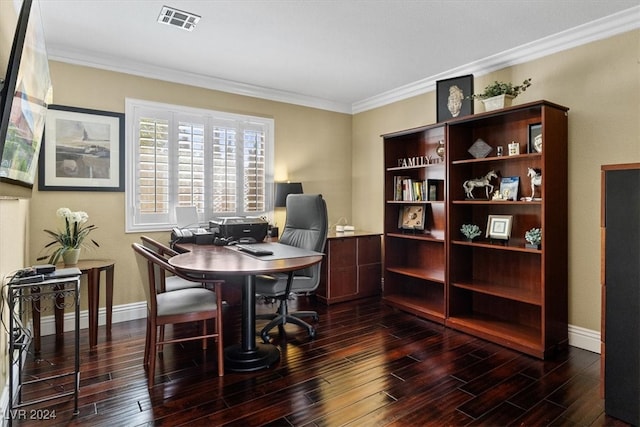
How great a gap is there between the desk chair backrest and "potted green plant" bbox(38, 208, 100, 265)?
178cm

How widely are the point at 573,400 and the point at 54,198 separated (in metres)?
4.23

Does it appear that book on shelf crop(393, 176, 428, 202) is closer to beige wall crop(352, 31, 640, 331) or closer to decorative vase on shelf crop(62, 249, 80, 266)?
beige wall crop(352, 31, 640, 331)

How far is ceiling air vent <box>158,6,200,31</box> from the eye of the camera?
265 centimetres

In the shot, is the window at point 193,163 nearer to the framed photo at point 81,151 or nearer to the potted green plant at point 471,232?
the framed photo at point 81,151

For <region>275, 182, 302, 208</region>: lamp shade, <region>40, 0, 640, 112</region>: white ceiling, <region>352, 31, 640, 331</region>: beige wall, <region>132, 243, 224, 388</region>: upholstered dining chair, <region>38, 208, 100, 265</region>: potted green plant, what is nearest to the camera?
<region>132, 243, 224, 388</region>: upholstered dining chair

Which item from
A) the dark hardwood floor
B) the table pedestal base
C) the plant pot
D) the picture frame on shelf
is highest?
the plant pot

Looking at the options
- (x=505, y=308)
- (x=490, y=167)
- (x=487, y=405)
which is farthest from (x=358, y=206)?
(x=487, y=405)

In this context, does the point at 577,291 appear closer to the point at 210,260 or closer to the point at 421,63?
the point at 421,63

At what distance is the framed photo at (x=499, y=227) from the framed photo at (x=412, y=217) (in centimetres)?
77

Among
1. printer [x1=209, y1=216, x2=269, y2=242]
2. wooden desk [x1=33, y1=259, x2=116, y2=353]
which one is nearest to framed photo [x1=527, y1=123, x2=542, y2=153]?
printer [x1=209, y1=216, x2=269, y2=242]

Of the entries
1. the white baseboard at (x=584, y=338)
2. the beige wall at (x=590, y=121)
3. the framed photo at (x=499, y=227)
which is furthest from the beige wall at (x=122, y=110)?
the white baseboard at (x=584, y=338)

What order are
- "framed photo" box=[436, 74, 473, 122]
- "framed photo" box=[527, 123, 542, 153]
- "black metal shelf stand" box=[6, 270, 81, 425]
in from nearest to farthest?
"black metal shelf stand" box=[6, 270, 81, 425]
"framed photo" box=[527, 123, 542, 153]
"framed photo" box=[436, 74, 473, 122]

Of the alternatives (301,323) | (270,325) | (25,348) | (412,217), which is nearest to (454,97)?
(412,217)

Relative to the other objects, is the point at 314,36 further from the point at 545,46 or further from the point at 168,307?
the point at 168,307
